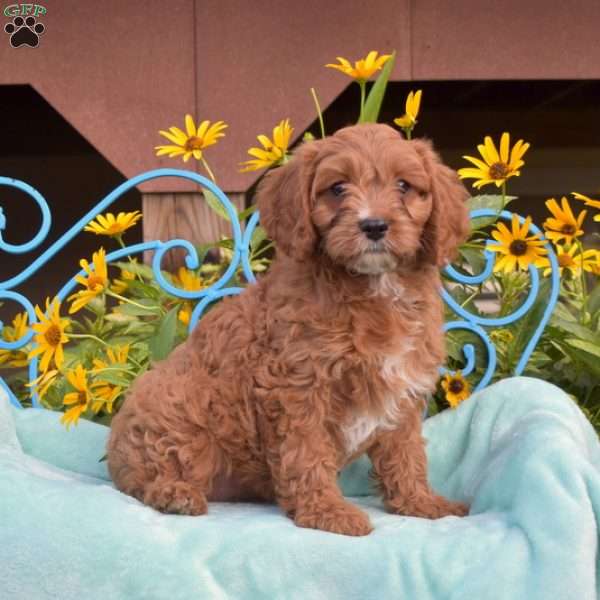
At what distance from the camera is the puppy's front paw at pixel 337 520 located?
2629 millimetres

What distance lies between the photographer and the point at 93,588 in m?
2.35

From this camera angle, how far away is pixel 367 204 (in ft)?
8.73

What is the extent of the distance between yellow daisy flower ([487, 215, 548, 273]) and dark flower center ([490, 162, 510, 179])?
8.0 inches

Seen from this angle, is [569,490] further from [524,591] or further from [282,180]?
[282,180]

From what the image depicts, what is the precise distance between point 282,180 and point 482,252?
1.67 m

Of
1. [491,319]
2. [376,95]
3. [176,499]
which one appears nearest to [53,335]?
[176,499]

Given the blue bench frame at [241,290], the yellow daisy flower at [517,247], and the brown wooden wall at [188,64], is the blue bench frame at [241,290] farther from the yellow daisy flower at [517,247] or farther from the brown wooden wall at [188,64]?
the brown wooden wall at [188,64]

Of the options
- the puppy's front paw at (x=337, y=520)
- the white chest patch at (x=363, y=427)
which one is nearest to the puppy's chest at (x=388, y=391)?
the white chest patch at (x=363, y=427)

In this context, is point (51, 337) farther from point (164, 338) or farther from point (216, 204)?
point (216, 204)

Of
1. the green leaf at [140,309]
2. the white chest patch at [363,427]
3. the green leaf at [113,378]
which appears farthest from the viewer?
the green leaf at [140,309]

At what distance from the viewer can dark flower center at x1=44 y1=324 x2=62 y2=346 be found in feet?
11.8

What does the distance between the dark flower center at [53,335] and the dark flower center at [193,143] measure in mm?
1113

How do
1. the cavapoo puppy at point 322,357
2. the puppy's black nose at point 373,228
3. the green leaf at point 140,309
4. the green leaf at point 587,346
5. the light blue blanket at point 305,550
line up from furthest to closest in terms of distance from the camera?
the green leaf at point 140,309 → the green leaf at point 587,346 → the cavapoo puppy at point 322,357 → the puppy's black nose at point 373,228 → the light blue blanket at point 305,550

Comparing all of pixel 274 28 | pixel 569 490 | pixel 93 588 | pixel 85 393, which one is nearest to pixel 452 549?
pixel 569 490
